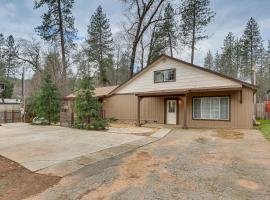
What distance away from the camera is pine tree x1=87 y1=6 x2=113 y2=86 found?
28859 mm

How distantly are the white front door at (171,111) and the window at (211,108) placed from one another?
59.5 inches

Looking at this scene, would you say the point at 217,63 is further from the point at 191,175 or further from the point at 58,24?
the point at 191,175

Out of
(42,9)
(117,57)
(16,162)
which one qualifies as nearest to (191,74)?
(16,162)

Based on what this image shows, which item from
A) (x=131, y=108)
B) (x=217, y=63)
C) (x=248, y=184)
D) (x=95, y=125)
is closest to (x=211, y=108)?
(x=131, y=108)

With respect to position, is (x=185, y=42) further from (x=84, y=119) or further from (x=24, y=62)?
(x=24, y=62)

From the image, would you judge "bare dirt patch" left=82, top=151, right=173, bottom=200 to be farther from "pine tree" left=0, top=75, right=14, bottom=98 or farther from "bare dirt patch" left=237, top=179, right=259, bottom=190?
"pine tree" left=0, top=75, right=14, bottom=98

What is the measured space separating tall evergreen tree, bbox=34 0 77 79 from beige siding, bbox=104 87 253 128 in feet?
24.2

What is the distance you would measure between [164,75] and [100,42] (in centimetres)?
1579

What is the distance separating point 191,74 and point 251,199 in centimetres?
1176

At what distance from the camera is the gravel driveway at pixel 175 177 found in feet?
12.8

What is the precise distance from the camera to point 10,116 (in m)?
19.8

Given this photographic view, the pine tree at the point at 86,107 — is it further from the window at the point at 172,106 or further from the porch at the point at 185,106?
the window at the point at 172,106

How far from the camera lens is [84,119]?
44.9 feet

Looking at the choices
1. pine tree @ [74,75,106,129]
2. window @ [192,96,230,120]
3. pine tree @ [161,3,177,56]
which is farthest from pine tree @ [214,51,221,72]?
pine tree @ [74,75,106,129]
